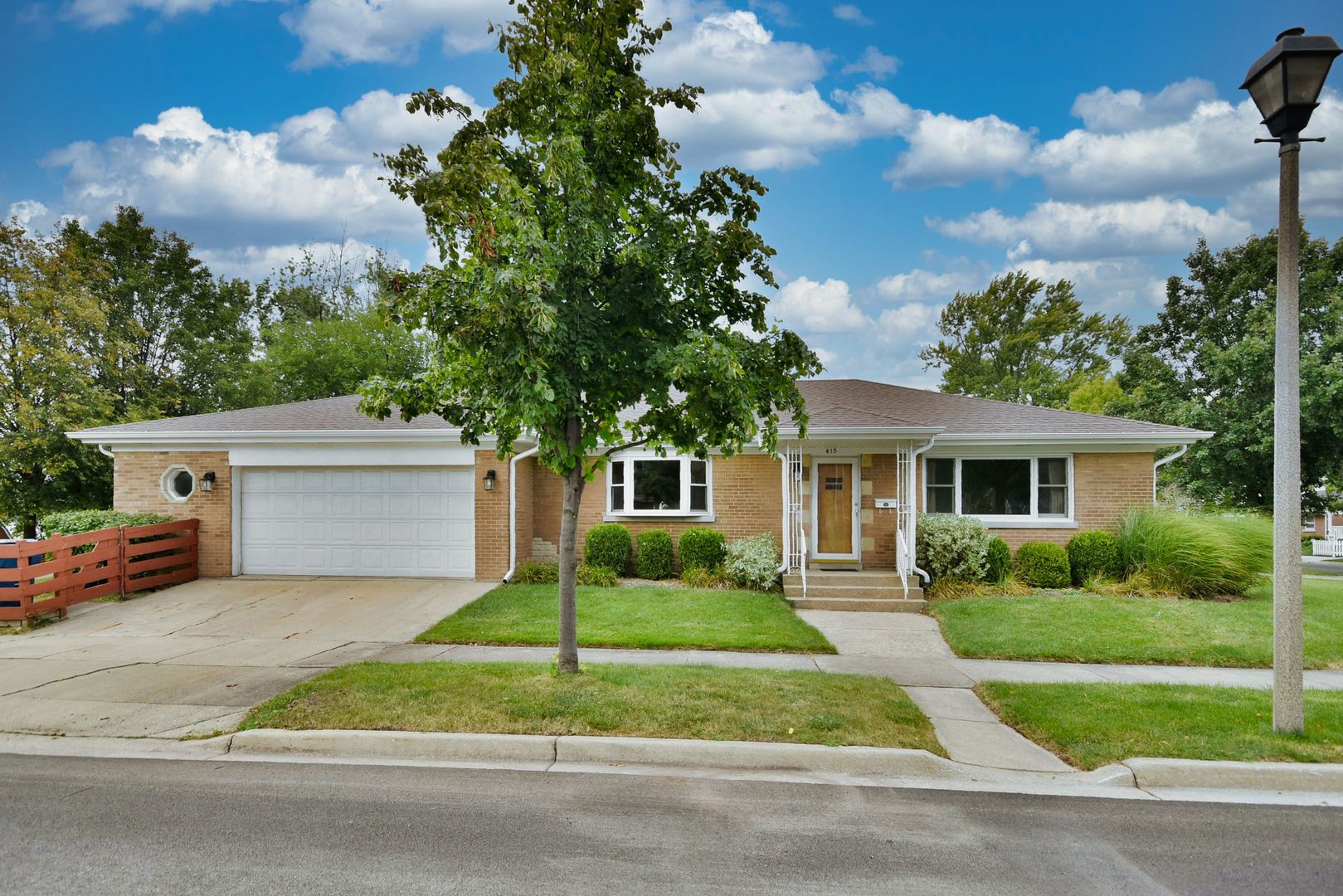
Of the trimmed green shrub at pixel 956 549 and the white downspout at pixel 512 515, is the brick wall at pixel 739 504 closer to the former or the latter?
the white downspout at pixel 512 515

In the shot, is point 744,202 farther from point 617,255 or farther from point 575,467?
point 575,467

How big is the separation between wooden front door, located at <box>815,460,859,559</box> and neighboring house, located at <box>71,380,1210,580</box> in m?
0.02

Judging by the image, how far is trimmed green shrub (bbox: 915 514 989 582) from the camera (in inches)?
484

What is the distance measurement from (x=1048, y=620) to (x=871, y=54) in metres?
12.2

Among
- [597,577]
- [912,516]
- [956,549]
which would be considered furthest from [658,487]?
[956,549]

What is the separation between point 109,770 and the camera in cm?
496

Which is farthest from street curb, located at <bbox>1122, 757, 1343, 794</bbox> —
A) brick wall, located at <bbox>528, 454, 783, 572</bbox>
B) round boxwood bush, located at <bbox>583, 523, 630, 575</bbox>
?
round boxwood bush, located at <bbox>583, 523, 630, 575</bbox>

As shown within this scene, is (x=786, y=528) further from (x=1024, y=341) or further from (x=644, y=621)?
(x=1024, y=341)

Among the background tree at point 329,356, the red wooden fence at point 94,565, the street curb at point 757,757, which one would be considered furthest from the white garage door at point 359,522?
the background tree at point 329,356

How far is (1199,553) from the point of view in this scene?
11398mm

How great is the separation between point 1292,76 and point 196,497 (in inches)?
666

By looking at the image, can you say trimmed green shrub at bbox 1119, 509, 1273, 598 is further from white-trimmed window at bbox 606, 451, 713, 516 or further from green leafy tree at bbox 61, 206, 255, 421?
green leafy tree at bbox 61, 206, 255, 421

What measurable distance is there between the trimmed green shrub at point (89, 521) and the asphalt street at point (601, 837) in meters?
9.28

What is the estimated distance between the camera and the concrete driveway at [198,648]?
20.3ft
